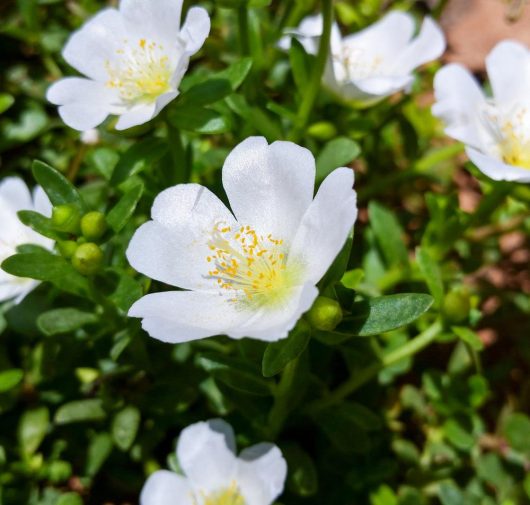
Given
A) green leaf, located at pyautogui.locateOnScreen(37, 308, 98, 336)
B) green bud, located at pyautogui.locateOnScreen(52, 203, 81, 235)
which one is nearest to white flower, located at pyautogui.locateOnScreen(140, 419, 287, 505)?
green leaf, located at pyautogui.locateOnScreen(37, 308, 98, 336)

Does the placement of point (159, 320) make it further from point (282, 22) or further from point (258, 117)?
point (282, 22)

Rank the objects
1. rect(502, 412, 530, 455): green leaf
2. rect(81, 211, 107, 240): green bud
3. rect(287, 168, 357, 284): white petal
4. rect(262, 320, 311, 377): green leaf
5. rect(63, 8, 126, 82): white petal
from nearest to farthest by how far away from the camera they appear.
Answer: rect(287, 168, 357, 284): white petal, rect(262, 320, 311, 377): green leaf, rect(81, 211, 107, 240): green bud, rect(63, 8, 126, 82): white petal, rect(502, 412, 530, 455): green leaf

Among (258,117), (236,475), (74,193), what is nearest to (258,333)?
(236,475)

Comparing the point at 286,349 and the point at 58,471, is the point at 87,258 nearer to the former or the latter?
the point at 286,349

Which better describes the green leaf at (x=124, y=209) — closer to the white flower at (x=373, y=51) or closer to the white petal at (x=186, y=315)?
the white petal at (x=186, y=315)

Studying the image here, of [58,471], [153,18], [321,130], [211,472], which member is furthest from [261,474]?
[153,18]

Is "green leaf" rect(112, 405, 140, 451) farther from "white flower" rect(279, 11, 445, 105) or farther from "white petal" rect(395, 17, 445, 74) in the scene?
"white petal" rect(395, 17, 445, 74)
